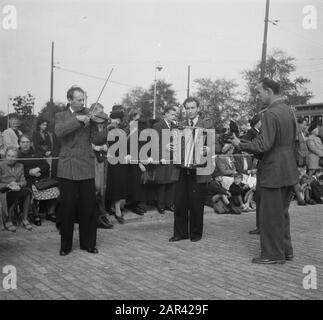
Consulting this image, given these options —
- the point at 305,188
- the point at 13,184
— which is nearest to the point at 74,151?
the point at 13,184

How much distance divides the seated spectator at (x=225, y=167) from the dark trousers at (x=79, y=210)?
14.6 ft

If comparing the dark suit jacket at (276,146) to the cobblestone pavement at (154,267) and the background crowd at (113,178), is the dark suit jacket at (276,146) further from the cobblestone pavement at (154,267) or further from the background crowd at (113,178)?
the cobblestone pavement at (154,267)

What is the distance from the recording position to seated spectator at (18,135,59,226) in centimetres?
783

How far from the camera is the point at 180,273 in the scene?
5410 mm

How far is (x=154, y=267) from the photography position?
223 inches

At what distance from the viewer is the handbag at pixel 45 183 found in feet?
25.6

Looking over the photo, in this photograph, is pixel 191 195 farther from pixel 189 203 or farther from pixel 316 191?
pixel 316 191

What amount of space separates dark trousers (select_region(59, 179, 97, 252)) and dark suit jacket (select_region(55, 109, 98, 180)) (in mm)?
116

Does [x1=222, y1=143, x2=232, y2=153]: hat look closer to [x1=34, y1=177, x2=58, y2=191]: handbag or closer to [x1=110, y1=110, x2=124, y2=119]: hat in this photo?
[x1=110, y1=110, x2=124, y2=119]: hat

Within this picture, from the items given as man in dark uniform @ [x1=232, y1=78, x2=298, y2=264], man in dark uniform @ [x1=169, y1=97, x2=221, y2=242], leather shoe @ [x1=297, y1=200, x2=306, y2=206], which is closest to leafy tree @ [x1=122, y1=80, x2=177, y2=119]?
leather shoe @ [x1=297, y1=200, x2=306, y2=206]

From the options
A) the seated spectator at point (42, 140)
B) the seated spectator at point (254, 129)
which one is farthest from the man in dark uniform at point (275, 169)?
the seated spectator at point (42, 140)
